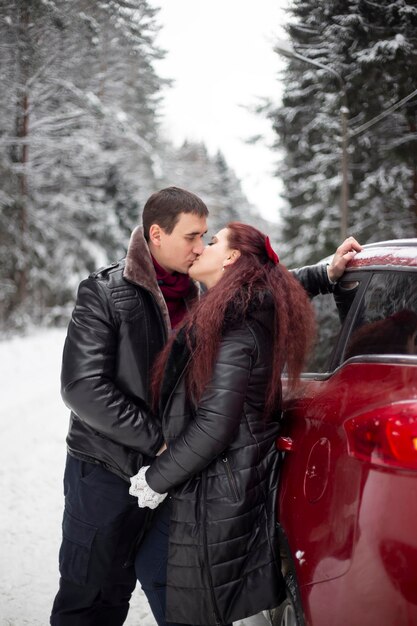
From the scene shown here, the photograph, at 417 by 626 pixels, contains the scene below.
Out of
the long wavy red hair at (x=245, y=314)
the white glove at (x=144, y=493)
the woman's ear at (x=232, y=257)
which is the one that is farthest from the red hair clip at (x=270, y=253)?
the white glove at (x=144, y=493)

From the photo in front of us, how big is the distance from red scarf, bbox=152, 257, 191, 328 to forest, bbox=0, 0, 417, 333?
2.86m

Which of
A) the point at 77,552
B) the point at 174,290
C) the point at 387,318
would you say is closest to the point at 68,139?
the point at 174,290

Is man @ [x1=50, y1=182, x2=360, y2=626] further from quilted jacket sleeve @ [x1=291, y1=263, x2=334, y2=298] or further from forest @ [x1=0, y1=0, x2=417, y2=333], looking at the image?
forest @ [x1=0, y1=0, x2=417, y2=333]

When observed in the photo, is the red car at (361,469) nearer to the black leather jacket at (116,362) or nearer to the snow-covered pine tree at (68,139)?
the black leather jacket at (116,362)

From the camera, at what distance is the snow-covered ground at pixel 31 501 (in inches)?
139

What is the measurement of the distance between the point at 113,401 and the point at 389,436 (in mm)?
1129

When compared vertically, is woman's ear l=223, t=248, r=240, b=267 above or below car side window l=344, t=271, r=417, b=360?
above

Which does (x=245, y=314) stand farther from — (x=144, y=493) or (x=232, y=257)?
(x=144, y=493)

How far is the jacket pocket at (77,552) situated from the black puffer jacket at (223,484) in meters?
0.46

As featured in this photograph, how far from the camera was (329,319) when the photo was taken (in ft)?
9.62

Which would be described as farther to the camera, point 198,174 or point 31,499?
point 198,174

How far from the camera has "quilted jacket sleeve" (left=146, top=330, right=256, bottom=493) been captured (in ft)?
6.82

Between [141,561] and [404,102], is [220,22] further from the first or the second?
[141,561]

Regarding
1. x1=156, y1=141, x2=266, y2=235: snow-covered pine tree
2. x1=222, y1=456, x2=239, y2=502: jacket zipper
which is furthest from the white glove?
x1=156, y1=141, x2=266, y2=235: snow-covered pine tree
